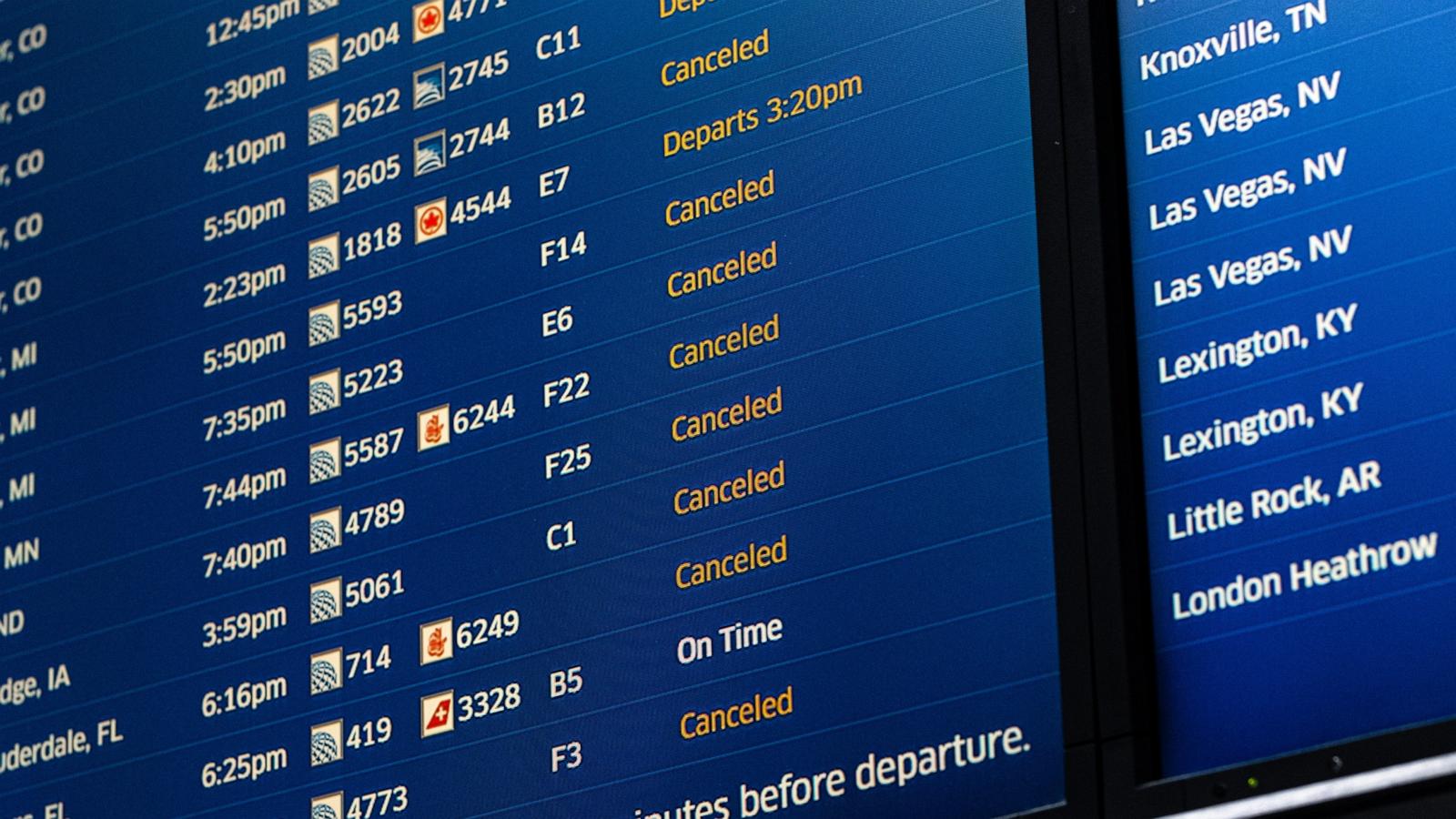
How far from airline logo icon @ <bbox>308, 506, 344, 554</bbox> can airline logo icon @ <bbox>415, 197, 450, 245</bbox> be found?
0.44 m

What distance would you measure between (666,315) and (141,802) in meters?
1.09

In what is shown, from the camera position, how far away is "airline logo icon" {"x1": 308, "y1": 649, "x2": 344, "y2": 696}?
4164mm

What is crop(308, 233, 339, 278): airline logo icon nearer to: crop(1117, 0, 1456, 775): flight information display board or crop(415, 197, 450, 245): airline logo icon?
crop(415, 197, 450, 245): airline logo icon

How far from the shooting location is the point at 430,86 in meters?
4.48

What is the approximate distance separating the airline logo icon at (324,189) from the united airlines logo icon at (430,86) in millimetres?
177

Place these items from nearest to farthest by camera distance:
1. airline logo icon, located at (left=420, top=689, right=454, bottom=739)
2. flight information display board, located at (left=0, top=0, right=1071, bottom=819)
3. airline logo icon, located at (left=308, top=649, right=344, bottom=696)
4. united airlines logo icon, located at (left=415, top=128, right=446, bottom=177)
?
flight information display board, located at (left=0, top=0, right=1071, bottom=819), airline logo icon, located at (left=420, top=689, right=454, bottom=739), airline logo icon, located at (left=308, top=649, right=344, bottom=696), united airlines logo icon, located at (left=415, top=128, right=446, bottom=177)

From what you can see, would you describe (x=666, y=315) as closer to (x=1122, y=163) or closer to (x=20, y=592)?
(x=1122, y=163)

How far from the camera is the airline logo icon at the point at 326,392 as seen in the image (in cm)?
434

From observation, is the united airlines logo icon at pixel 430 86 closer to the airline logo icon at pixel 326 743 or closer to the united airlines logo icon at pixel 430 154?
the united airlines logo icon at pixel 430 154

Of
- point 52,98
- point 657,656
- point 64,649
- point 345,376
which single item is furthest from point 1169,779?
point 52,98

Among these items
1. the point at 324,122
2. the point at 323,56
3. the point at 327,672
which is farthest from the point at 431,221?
the point at 327,672

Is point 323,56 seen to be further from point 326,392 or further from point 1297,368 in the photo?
point 1297,368

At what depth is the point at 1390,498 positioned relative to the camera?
340cm

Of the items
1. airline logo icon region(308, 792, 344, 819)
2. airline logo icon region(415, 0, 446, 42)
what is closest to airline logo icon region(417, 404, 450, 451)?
airline logo icon region(308, 792, 344, 819)
